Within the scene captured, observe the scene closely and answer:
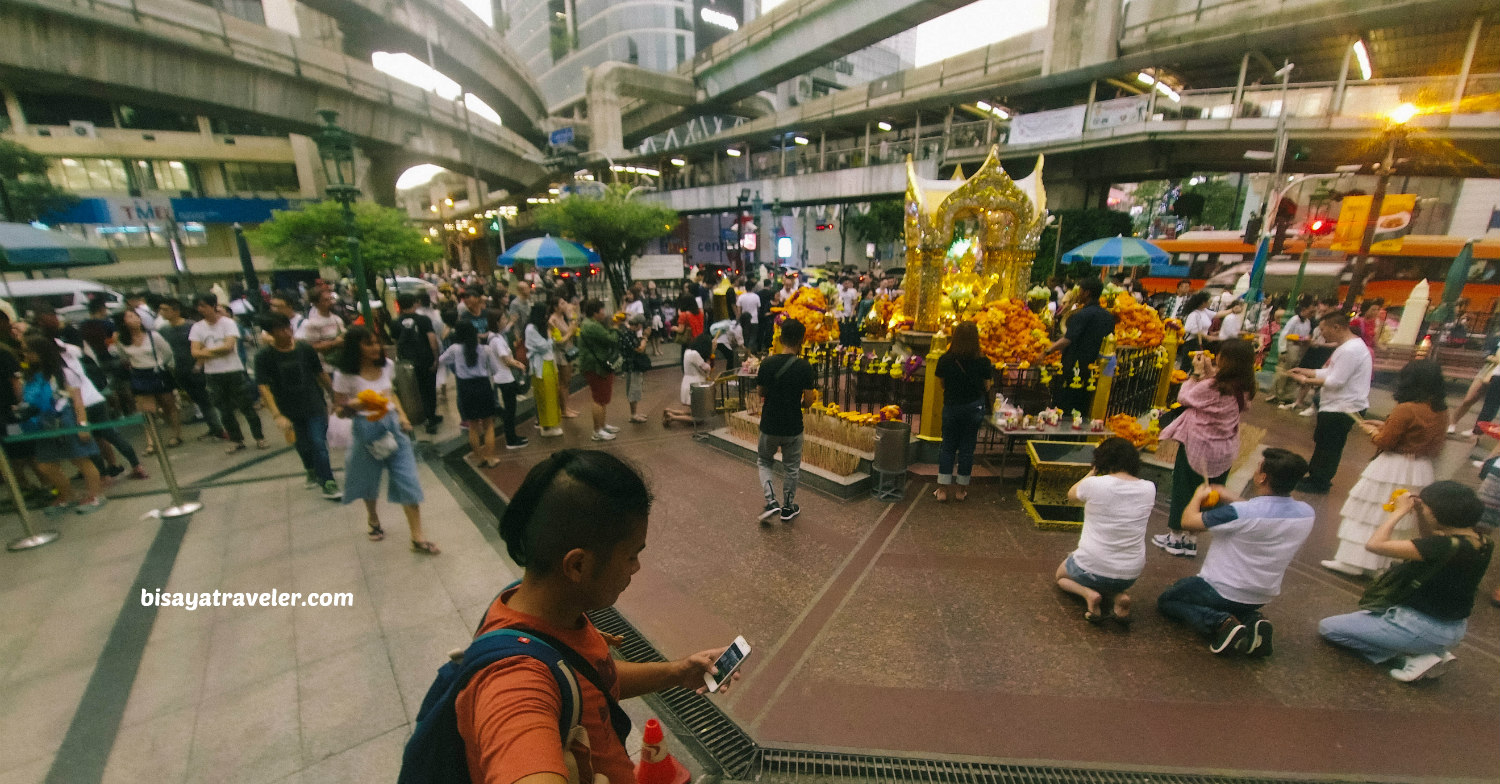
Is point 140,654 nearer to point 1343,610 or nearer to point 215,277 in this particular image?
point 1343,610

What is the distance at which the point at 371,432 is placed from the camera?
14.7 ft

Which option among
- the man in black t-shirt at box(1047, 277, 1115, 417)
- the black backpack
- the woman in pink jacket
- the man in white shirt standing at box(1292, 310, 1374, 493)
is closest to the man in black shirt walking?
the black backpack

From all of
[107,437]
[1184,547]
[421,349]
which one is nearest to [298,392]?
[421,349]

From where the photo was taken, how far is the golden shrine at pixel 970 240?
8641mm

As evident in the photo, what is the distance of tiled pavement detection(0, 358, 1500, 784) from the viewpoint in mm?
2943

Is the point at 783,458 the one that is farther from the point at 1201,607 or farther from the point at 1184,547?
the point at 1184,547

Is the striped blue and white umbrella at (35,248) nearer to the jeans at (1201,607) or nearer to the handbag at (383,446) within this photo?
the handbag at (383,446)

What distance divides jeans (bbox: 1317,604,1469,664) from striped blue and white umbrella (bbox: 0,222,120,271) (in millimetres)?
11907

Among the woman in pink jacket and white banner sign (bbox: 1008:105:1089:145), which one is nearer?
the woman in pink jacket

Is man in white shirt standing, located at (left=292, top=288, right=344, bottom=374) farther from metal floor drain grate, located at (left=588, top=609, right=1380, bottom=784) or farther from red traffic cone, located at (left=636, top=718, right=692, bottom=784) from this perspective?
red traffic cone, located at (left=636, top=718, right=692, bottom=784)

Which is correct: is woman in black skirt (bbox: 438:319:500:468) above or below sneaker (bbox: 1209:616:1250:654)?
above

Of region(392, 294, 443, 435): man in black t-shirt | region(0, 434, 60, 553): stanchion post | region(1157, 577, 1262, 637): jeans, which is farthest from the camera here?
region(392, 294, 443, 435): man in black t-shirt

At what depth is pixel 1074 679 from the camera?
3459 mm

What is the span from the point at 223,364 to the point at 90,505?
6.48 ft
